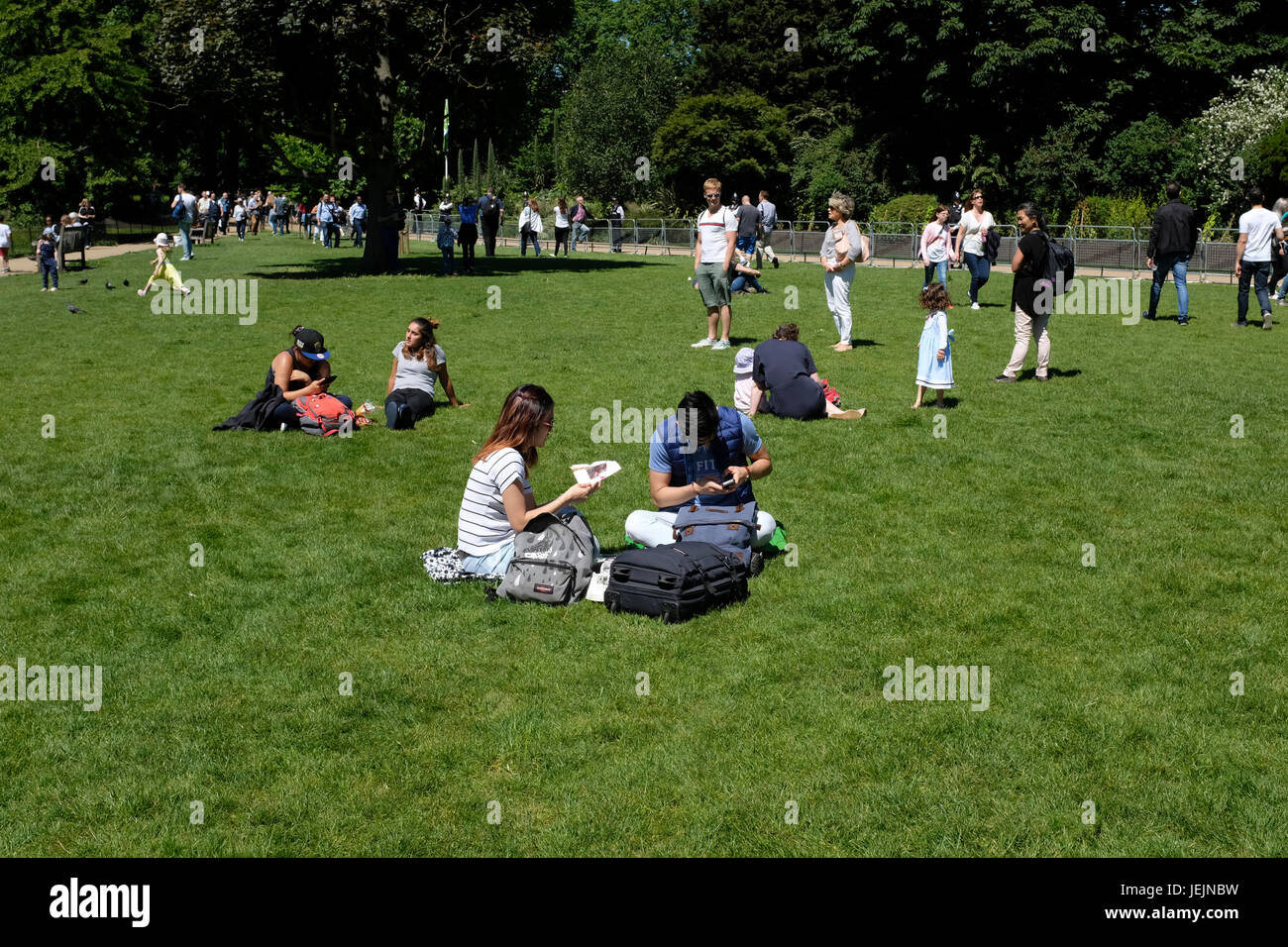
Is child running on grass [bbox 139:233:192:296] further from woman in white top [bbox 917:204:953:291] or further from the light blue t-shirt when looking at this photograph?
the light blue t-shirt

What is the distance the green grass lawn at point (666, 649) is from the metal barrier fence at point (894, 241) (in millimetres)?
17167

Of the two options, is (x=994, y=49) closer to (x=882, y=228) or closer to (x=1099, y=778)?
(x=882, y=228)

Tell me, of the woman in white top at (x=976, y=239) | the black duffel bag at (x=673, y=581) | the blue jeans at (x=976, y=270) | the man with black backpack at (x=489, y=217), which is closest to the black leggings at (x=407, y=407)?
the black duffel bag at (x=673, y=581)

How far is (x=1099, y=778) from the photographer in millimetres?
5309

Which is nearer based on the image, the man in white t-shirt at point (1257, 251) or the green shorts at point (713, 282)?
the green shorts at point (713, 282)

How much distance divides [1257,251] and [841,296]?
284 inches

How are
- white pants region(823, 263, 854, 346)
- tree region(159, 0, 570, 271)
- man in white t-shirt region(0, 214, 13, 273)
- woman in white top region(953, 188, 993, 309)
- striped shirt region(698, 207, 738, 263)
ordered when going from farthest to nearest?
man in white t-shirt region(0, 214, 13, 273)
tree region(159, 0, 570, 271)
woman in white top region(953, 188, 993, 309)
white pants region(823, 263, 854, 346)
striped shirt region(698, 207, 738, 263)

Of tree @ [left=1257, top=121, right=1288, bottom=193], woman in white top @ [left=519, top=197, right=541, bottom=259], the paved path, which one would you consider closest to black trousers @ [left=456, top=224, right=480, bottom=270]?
the paved path

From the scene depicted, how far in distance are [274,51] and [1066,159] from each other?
94.3 ft

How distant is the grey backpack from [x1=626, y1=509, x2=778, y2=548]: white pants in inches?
28.6

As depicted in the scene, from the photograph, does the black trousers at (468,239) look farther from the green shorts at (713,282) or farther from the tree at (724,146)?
the tree at (724,146)

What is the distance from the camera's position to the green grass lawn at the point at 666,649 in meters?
5.05

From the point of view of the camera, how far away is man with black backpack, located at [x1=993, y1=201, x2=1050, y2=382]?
14.3 meters
